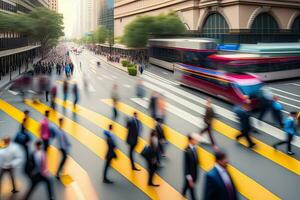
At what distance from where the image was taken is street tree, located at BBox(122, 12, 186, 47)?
168ft

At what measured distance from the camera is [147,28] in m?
51.2

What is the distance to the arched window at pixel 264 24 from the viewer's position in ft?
156

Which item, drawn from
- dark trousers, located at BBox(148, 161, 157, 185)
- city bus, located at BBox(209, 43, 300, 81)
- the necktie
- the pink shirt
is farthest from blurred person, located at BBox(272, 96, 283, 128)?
the necktie

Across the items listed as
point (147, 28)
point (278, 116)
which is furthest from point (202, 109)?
point (147, 28)

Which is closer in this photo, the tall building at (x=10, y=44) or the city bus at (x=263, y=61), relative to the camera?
the city bus at (x=263, y=61)

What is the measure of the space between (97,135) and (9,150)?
233 inches

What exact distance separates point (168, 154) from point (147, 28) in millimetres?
42093

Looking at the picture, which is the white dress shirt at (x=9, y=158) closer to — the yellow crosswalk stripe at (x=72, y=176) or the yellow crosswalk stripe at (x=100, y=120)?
the yellow crosswalk stripe at (x=72, y=176)

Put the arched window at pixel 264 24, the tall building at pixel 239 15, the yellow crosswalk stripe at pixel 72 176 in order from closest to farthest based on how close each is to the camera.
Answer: the yellow crosswalk stripe at pixel 72 176 < the tall building at pixel 239 15 < the arched window at pixel 264 24

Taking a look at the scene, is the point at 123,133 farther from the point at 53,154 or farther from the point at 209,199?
the point at 209,199

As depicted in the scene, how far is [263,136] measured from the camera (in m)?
13.5

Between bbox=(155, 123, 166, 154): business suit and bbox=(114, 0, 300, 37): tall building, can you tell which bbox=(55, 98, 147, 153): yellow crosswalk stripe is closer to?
bbox=(155, 123, 166, 154): business suit

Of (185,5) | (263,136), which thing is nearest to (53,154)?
(263,136)

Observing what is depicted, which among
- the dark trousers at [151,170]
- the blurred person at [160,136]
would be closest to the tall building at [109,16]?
the blurred person at [160,136]
